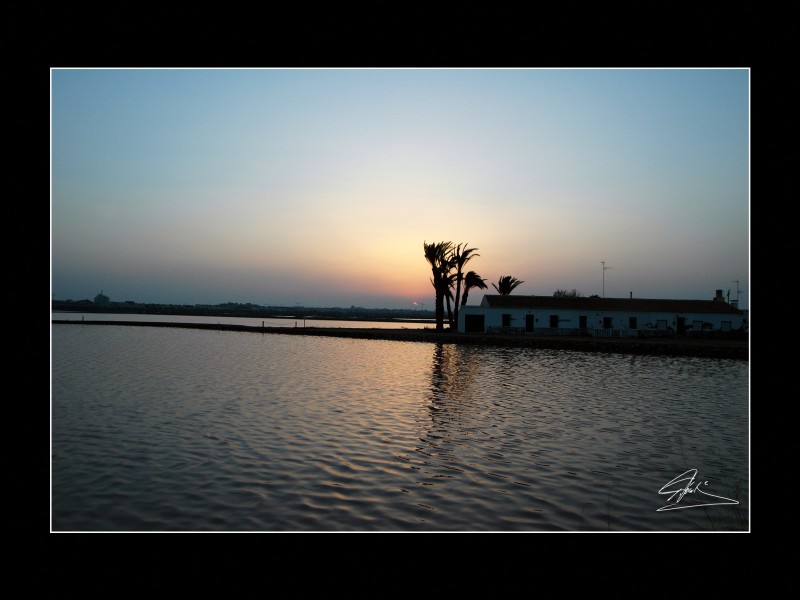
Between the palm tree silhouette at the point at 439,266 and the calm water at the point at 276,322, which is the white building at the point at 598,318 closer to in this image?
the palm tree silhouette at the point at 439,266

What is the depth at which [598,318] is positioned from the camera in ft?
169

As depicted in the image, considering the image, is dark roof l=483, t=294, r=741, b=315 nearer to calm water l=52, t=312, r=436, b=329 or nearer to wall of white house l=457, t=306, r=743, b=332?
wall of white house l=457, t=306, r=743, b=332

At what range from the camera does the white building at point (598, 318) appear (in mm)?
51312

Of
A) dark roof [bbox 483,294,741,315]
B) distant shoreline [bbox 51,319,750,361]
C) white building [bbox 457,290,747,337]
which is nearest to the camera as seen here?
distant shoreline [bbox 51,319,750,361]

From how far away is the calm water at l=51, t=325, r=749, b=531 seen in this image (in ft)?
26.3

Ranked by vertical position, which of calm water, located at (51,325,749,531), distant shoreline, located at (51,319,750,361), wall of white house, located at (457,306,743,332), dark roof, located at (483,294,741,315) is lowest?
calm water, located at (51,325,749,531)

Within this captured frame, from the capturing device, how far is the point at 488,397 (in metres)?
18.8

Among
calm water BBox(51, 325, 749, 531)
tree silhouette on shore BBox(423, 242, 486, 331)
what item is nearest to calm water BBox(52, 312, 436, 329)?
tree silhouette on shore BBox(423, 242, 486, 331)

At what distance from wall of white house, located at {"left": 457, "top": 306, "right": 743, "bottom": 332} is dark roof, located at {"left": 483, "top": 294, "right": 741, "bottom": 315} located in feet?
1.34

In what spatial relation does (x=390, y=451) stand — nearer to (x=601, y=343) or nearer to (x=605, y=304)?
(x=601, y=343)

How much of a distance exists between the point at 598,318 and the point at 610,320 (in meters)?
1.18

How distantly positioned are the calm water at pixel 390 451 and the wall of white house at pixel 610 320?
2659 centimetres
